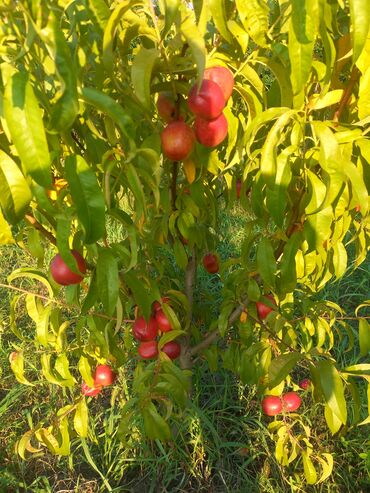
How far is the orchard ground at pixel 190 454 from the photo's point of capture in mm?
1961

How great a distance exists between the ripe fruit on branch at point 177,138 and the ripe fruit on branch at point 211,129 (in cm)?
2

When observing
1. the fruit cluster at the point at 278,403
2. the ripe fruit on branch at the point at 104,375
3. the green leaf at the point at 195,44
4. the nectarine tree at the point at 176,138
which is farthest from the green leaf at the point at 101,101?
the fruit cluster at the point at 278,403

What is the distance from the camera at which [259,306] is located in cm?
150

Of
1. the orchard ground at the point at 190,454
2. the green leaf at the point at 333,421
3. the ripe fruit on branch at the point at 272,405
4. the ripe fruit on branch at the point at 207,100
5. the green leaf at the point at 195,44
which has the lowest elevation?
the orchard ground at the point at 190,454

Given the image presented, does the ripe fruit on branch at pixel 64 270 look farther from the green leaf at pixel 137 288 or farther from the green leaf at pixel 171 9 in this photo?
the green leaf at pixel 171 9

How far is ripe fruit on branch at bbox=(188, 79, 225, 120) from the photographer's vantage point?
2.70 ft

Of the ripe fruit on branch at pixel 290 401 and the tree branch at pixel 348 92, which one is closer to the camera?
the tree branch at pixel 348 92

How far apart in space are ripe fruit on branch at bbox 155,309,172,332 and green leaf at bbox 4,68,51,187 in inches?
32.9

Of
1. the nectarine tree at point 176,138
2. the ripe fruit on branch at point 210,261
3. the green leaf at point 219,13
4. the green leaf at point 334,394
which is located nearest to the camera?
the nectarine tree at point 176,138

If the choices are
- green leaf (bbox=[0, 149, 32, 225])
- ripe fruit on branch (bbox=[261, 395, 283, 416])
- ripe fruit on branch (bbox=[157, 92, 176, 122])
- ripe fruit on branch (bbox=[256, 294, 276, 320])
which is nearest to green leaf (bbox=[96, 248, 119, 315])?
green leaf (bbox=[0, 149, 32, 225])

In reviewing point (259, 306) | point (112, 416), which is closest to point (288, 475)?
point (112, 416)

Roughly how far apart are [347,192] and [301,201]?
11 centimetres

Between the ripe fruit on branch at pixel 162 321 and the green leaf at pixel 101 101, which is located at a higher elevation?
the green leaf at pixel 101 101

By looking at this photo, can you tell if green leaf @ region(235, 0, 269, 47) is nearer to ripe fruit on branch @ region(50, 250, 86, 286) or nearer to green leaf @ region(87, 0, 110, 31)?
green leaf @ region(87, 0, 110, 31)
